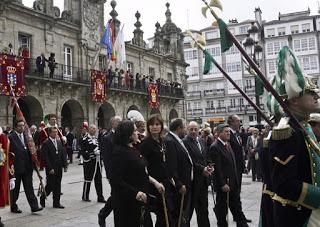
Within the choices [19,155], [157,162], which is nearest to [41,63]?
[19,155]

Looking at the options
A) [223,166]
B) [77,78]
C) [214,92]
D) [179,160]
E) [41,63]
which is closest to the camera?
[179,160]

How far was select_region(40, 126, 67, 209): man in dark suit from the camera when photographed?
8047mm

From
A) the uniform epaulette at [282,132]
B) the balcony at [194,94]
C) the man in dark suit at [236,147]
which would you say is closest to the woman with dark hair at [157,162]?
the man in dark suit at [236,147]

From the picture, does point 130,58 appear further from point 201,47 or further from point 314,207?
point 314,207

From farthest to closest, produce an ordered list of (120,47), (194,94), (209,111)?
(194,94) < (209,111) < (120,47)

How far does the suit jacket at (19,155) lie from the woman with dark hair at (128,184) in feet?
12.5

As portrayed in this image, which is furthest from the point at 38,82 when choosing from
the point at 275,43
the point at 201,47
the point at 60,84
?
the point at 275,43

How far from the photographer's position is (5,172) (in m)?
6.68

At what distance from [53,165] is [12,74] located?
37.5ft

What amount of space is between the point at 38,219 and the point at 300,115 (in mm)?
5651

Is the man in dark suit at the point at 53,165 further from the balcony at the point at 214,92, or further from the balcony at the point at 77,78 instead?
the balcony at the point at 214,92

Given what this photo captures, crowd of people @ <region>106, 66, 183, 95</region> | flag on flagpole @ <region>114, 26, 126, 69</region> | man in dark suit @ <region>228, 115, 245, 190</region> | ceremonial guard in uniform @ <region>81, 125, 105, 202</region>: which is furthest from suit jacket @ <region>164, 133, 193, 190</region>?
crowd of people @ <region>106, 66, 183, 95</region>

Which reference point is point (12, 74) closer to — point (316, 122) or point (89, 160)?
point (89, 160)

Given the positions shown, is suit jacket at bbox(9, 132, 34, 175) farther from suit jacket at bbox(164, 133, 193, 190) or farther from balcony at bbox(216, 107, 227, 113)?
balcony at bbox(216, 107, 227, 113)
